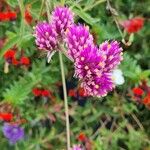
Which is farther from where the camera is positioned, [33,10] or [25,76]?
[25,76]

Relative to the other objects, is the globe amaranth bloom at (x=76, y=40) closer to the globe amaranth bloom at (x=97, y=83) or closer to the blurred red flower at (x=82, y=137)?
the globe amaranth bloom at (x=97, y=83)

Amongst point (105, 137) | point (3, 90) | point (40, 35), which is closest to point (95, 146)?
point (105, 137)

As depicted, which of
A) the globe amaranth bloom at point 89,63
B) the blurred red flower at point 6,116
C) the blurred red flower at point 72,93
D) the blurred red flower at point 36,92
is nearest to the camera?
the globe amaranth bloom at point 89,63

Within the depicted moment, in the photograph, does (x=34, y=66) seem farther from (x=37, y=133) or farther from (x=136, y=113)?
(x=136, y=113)

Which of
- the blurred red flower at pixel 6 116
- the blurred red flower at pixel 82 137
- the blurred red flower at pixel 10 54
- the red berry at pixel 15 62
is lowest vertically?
the blurred red flower at pixel 82 137

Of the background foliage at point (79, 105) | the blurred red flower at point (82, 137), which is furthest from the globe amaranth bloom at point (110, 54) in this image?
the blurred red flower at point (82, 137)

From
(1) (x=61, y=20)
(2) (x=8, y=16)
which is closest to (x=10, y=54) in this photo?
(2) (x=8, y=16)

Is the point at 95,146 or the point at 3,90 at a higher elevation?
the point at 3,90
